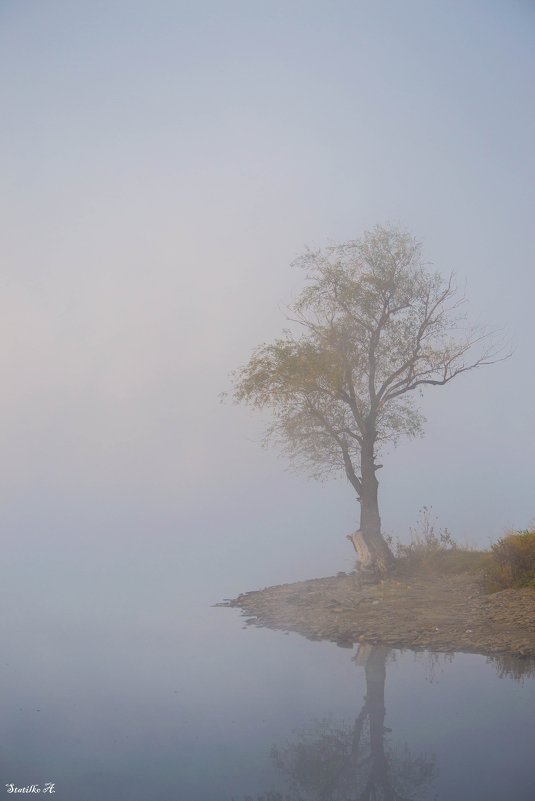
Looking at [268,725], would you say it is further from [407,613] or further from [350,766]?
[407,613]

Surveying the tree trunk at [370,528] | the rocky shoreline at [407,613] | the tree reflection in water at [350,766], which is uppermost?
the tree trunk at [370,528]

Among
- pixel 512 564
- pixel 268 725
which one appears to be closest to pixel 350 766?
pixel 268 725

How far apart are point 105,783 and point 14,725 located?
2.34 metres

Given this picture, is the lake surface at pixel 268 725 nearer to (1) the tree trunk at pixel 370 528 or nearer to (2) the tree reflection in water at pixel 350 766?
(2) the tree reflection in water at pixel 350 766

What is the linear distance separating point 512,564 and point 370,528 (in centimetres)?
421

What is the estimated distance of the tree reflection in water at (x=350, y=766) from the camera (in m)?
7.52

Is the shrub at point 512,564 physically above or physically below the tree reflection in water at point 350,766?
above

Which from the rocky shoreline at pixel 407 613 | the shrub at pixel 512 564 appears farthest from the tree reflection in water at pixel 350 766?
the shrub at pixel 512 564

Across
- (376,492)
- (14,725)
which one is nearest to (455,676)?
(14,725)

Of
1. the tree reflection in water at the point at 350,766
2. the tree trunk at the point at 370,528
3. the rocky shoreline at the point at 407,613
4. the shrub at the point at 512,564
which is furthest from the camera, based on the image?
the tree trunk at the point at 370,528

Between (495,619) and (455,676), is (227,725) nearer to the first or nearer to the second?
(455,676)

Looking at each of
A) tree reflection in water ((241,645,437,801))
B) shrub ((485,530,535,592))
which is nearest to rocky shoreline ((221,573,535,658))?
shrub ((485,530,535,592))

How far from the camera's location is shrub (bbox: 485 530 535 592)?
620 inches

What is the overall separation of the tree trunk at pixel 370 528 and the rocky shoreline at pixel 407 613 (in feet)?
2.30
